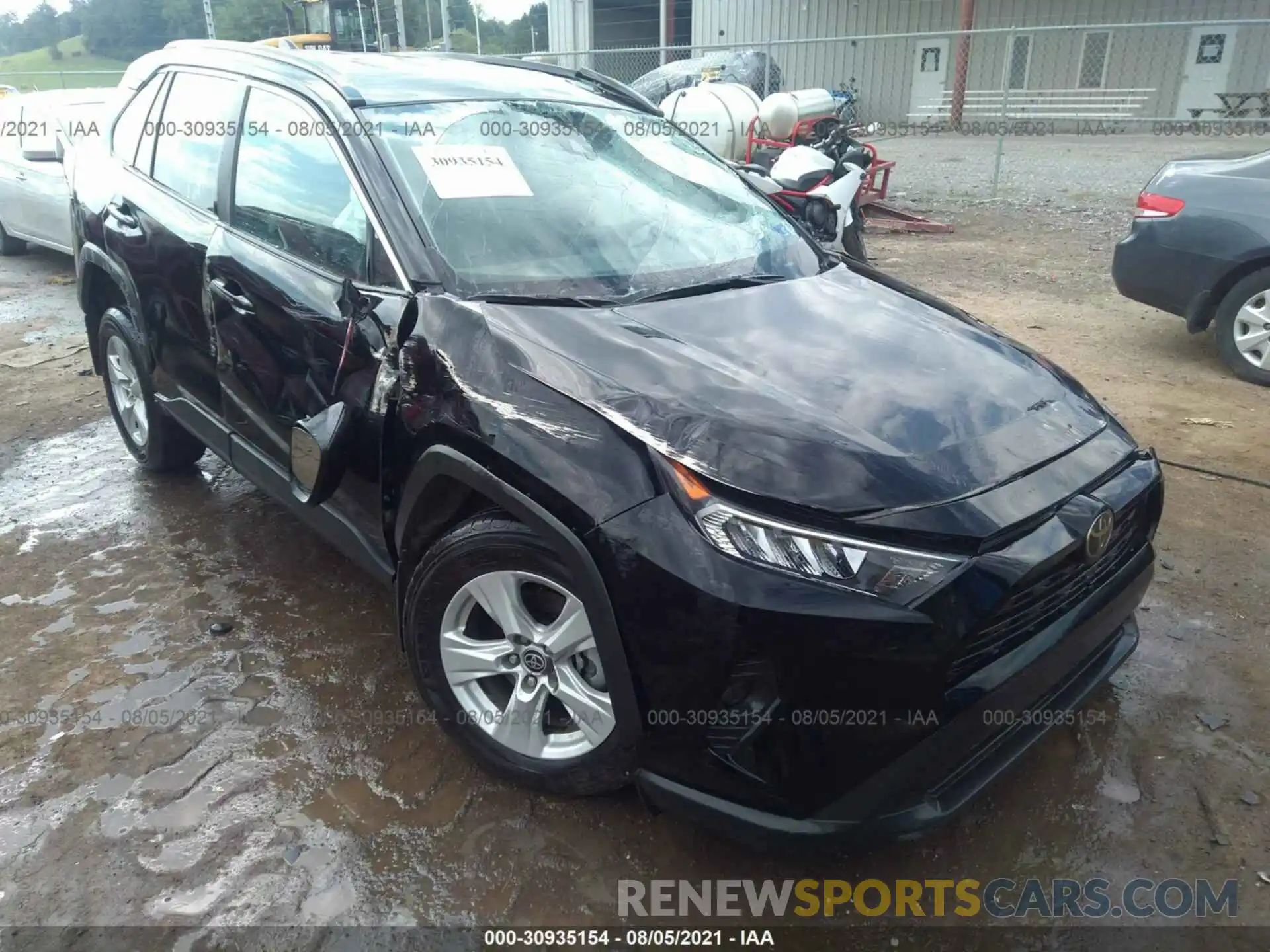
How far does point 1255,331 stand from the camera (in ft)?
17.6

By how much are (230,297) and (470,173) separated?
0.99 meters

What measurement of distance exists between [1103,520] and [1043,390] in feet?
1.64

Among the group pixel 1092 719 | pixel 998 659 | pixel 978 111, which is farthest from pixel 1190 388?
pixel 978 111

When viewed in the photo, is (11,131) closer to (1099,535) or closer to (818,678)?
(818,678)

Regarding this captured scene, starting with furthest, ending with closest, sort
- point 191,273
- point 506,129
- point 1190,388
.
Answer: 1. point 1190,388
2. point 191,273
3. point 506,129

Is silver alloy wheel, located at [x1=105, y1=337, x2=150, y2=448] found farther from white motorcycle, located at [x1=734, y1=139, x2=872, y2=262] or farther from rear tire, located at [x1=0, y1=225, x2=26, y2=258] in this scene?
rear tire, located at [x1=0, y1=225, x2=26, y2=258]

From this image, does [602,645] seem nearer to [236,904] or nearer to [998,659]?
[998,659]

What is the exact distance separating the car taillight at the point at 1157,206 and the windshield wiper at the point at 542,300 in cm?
459

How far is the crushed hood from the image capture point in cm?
199

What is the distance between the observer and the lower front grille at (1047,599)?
1938 millimetres

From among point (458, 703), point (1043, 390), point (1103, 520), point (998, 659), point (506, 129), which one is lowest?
point (458, 703)

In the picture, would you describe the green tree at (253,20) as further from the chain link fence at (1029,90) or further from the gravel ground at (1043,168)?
the gravel ground at (1043,168)

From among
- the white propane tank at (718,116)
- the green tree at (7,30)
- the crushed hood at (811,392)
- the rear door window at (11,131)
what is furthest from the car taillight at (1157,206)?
the green tree at (7,30)

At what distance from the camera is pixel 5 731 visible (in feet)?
9.09
